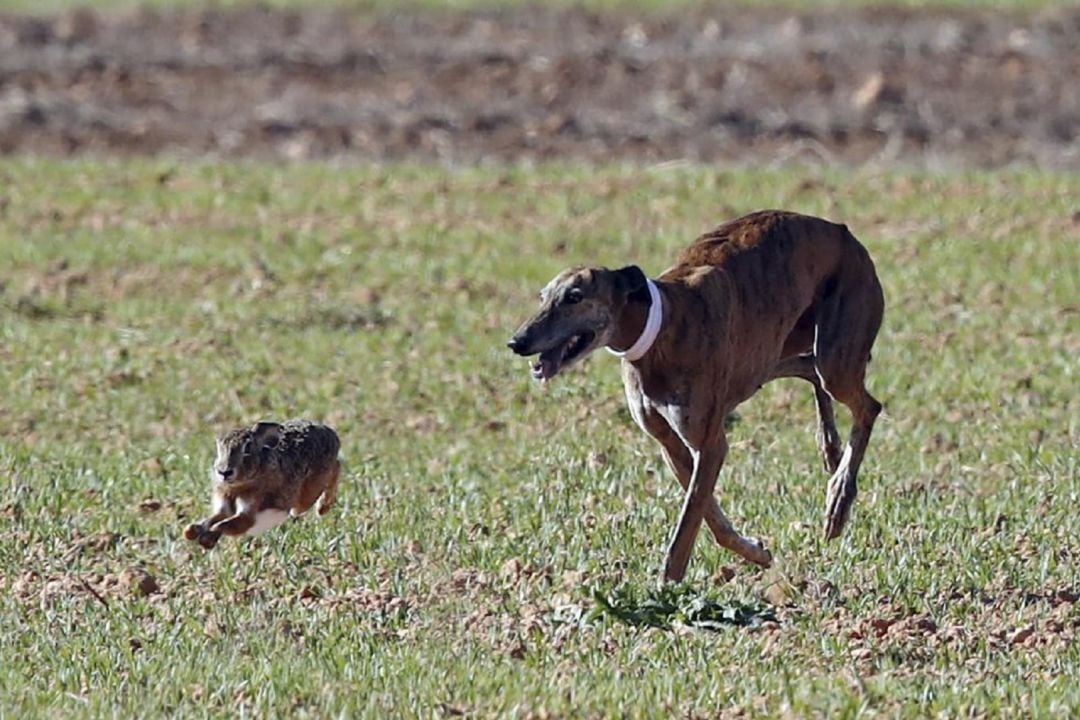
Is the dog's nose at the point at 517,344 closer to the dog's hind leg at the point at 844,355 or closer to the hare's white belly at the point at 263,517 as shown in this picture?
the hare's white belly at the point at 263,517

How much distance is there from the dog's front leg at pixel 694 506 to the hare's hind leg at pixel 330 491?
142 cm

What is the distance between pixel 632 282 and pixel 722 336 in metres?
0.64

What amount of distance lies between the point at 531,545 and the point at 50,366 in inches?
200

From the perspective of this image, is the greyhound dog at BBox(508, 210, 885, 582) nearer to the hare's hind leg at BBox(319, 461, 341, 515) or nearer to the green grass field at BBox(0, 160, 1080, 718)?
the green grass field at BBox(0, 160, 1080, 718)

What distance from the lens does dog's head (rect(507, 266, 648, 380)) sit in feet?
27.9

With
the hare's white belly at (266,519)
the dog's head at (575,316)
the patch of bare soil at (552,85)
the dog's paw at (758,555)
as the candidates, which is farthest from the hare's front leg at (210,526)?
the patch of bare soil at (552,85)

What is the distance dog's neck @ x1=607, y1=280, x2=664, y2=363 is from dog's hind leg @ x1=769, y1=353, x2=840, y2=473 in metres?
1.40

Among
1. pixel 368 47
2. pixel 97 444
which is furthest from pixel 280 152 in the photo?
pixel 97 444

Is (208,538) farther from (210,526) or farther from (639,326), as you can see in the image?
(639,326)

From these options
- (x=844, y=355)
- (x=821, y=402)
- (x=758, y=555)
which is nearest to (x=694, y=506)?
(x=758, y=555)

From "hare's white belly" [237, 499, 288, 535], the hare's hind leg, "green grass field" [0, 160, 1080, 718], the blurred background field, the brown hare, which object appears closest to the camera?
"green grass field" [0, 160, 1080, 718]

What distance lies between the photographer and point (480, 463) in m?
11.8

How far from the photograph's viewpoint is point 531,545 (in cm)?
977

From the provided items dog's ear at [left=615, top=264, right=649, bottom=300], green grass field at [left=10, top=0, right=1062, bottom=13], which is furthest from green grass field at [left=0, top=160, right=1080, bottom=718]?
green grass field at [left=10, top=0, right=1062, bottom=13]
